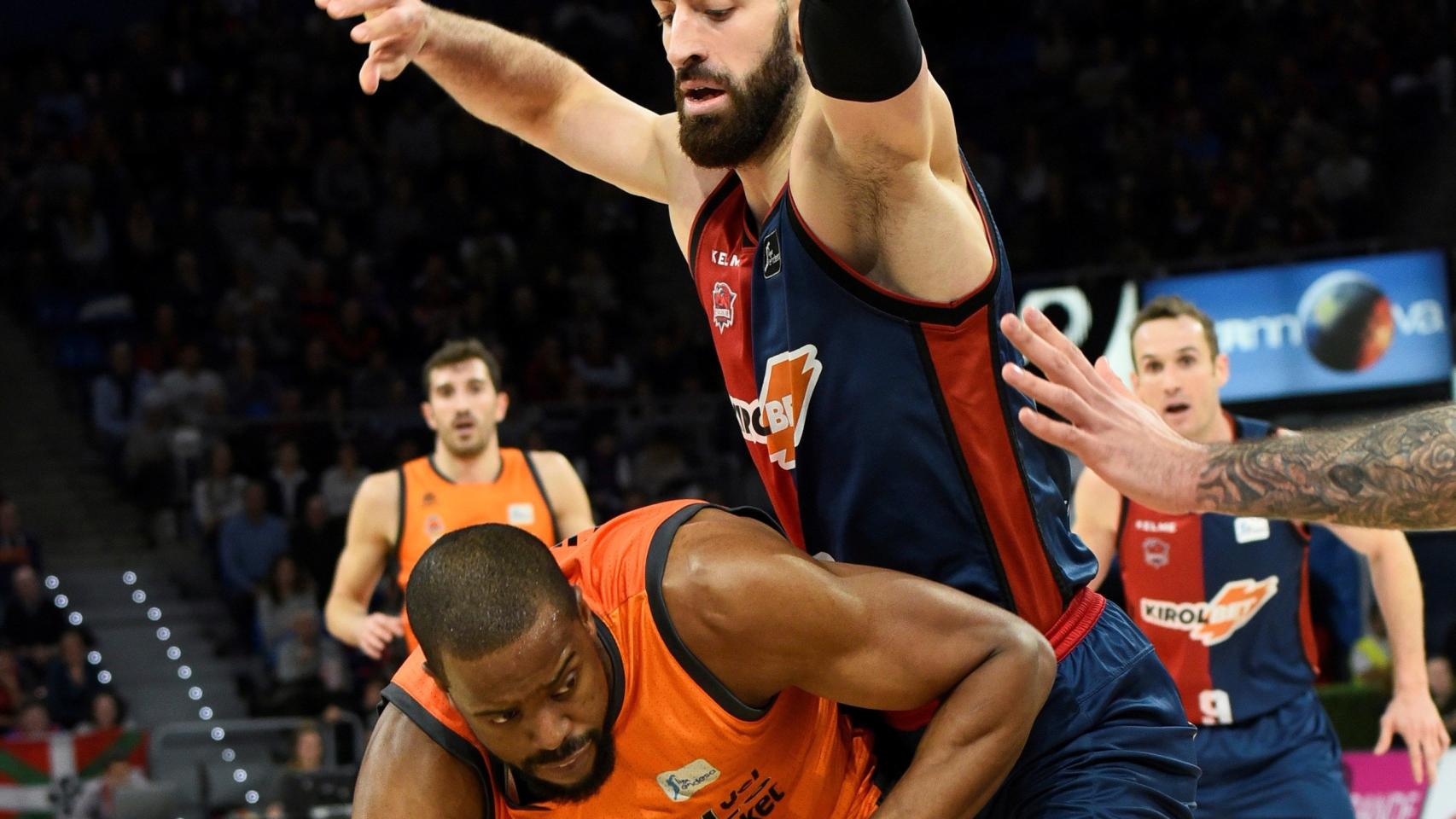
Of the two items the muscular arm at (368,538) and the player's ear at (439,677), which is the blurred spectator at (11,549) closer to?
the muscular arm at (368,538)

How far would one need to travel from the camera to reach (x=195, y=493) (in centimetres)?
1270

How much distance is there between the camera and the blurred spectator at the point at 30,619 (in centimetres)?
1168

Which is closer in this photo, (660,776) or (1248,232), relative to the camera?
(660,776)

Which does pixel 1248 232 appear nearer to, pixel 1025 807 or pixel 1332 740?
pixel 1332 740

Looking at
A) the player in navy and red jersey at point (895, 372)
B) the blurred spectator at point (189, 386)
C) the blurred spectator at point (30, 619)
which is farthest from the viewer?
the blurred spectator at point (189, 386)

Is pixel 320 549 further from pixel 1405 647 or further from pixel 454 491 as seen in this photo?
pixel 1405 647

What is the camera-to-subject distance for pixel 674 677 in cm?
309

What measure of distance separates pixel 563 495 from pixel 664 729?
4.67m

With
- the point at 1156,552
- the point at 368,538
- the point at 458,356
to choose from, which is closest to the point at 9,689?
the point at 368,538

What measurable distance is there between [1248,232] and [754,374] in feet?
38.7

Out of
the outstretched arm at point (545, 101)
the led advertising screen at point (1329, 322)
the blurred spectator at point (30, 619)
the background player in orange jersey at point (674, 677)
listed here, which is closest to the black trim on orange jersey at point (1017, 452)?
the background player in orange jersey at point (674, 677)

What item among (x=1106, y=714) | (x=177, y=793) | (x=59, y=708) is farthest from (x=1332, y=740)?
(x=59, y=708)

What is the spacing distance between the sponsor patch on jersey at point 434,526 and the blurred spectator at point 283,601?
15.4ft

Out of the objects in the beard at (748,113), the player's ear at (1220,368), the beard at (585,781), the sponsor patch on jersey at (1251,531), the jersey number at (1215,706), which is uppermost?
the beard at (748,113)
